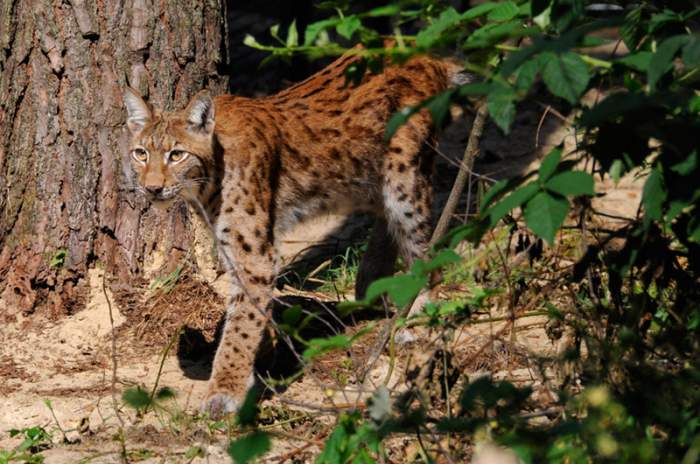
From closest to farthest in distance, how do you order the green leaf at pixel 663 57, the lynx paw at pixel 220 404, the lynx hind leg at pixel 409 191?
the green leaf at pixel 663 57 < the lynx paw at pixel 220 404 < the lynx hind leg at pixel 409 191

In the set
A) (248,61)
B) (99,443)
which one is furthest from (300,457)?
(248,61)

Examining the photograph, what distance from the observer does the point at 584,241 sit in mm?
3646

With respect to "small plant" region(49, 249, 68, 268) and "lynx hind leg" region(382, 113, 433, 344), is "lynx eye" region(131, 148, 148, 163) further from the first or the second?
"lynx hind leg" region(382, 113, 433, 344)

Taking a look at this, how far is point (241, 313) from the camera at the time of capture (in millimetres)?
5215

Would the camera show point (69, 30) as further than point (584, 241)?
Yes

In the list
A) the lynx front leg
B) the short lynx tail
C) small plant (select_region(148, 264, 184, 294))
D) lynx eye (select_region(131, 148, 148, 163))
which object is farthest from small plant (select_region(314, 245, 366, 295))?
lynx eye (select_region(131, 148, 148, 163))

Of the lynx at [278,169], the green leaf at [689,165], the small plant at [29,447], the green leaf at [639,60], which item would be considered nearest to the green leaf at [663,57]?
the green leaf at [639,60]

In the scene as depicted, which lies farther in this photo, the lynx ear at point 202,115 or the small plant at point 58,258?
the small plant at point 58,258

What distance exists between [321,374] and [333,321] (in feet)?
3.00

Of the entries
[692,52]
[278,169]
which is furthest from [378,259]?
[692,52]

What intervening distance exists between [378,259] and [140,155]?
5.61 ft

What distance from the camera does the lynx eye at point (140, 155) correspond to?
5.32m

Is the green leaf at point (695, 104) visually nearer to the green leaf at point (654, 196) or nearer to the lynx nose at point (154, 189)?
the green leaf at point (654, 196)

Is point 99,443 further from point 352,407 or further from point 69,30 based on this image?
point 69,30
